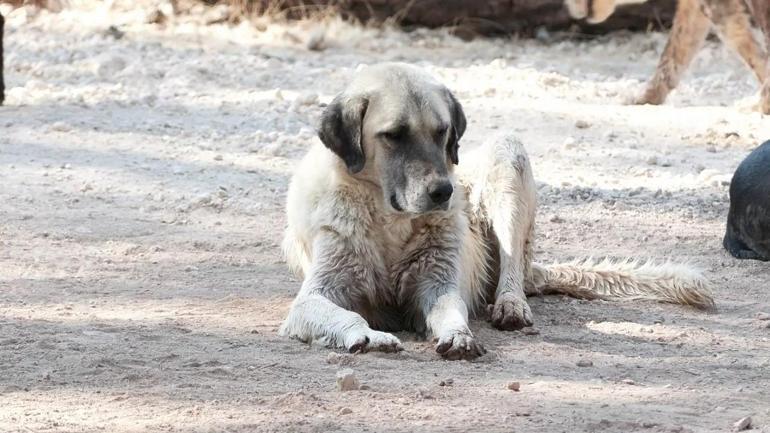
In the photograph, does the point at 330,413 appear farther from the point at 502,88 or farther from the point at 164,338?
the point at 502,88

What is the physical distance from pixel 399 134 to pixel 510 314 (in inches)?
33.4

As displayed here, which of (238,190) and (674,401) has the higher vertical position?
(674,401)

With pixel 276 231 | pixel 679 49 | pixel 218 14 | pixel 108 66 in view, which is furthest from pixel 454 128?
pixel 218 14

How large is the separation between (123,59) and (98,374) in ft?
23.9

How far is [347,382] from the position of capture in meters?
4.13

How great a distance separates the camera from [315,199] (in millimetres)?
5328

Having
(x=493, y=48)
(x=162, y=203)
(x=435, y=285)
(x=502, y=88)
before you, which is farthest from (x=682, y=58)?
(x=435, y=285)

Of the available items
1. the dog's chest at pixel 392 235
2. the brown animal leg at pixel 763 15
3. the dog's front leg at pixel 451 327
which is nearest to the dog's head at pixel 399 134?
the dog's chest at pixel 392 235

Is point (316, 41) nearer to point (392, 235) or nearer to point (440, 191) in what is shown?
point (392, 235)

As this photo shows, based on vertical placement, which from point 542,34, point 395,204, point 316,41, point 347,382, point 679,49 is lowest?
point 542,34

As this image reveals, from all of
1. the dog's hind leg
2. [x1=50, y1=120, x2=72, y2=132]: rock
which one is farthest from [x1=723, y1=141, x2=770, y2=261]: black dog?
[x1=50, y1=120, x2=72, y2=132]: rock

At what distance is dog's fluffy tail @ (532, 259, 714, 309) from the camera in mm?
5719

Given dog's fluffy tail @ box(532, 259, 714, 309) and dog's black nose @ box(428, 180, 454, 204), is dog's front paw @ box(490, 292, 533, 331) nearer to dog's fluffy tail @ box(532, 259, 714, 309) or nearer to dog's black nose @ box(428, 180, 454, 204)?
dog's fluffy tail @ box(532, 259, 714, 309)

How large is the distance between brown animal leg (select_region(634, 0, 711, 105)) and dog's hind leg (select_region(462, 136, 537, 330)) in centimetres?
510
